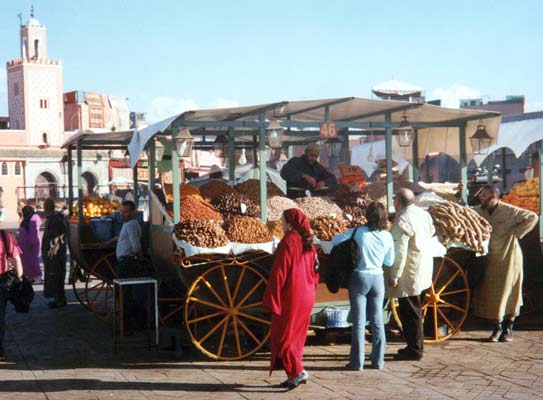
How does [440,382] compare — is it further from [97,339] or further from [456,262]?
[97,339]

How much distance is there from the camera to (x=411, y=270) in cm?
793

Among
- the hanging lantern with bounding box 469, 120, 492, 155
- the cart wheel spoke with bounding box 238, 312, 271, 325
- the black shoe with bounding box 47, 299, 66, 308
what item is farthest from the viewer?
the black shoe with bounding box 47, 299, 66, 308

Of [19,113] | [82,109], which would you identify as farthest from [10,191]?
[82,109]

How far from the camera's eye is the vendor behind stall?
33.6ft

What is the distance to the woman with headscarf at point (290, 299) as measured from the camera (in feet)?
22.3

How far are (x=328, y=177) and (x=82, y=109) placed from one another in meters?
66.5

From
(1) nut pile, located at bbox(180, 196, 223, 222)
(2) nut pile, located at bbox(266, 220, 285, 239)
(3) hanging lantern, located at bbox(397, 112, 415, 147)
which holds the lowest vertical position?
(2) nut pile, located at bbox(266, 220, 285, 239)

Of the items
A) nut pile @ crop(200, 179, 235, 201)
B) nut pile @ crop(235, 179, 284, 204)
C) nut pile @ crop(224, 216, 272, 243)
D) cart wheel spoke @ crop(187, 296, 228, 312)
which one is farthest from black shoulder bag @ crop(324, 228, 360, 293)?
nut pile @ crop(200, 179, 235, 201)

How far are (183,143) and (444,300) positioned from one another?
314cm

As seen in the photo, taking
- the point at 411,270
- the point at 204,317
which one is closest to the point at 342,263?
the point at 411,270

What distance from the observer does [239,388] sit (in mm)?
6988

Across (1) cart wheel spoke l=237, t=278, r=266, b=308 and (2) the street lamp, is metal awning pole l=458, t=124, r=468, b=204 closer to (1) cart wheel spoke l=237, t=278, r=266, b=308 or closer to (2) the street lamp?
(1) cart wheel spoke l=237, t=278, r=266, b=308

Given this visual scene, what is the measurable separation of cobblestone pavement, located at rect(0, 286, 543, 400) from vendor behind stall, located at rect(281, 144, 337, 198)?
2081 millimetres

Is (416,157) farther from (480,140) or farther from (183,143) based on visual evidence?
(183,143)
